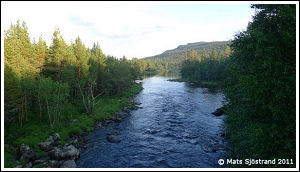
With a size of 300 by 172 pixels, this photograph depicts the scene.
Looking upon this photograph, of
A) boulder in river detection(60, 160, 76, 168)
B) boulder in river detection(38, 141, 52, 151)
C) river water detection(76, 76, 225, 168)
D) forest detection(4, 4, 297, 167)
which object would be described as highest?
forest detection(4, 4, 297, 167)

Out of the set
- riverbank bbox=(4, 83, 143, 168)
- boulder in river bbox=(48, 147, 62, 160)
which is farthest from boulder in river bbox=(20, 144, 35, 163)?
boulder in river bbox=(48, 147, 62, 160)

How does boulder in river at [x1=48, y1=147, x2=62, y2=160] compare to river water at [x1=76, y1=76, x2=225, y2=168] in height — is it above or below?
above

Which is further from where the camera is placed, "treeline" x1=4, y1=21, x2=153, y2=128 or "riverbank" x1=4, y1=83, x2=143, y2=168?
"treeline" x1=4, y1=21, x2=153, y2=128

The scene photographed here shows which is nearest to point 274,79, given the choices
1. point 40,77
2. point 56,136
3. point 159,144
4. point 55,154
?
point 159,144

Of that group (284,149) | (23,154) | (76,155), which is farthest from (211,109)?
(23,154)

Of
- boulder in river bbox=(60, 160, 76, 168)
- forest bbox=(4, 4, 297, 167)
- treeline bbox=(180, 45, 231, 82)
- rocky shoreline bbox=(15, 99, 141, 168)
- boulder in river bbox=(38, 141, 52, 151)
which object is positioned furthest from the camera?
treeline bbox=(180, 45, 231, 82)

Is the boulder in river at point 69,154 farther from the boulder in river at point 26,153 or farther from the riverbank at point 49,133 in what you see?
the boulder in river at point 26,153

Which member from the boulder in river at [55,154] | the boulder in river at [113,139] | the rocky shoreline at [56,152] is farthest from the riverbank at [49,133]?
the boulder in river at [113,139]

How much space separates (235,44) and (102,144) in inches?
861

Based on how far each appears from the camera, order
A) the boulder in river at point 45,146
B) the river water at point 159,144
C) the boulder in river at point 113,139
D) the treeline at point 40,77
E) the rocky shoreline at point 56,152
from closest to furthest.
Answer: the rocky shoreline at point 56,152, the river water at point 159,144, the boulder in river at point 45,146, the treeline at point 40,77, the boulder in river at point 113,139

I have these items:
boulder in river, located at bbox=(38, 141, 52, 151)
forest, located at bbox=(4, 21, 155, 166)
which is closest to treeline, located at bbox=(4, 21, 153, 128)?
forest, located at bbox=(4, 21, 155, 166)

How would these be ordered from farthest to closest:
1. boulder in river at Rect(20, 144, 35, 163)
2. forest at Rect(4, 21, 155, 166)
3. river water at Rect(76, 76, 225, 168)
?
forest at Rect(4, 21, 155, 166) < river water at Rect(76, 76, 225, 168) < boulder in river at Rect(20, 144, 35, 163)

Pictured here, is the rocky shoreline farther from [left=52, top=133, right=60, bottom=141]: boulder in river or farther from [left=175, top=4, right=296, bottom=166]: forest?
[left=175, top=4, right=296, bottom=166]: forest

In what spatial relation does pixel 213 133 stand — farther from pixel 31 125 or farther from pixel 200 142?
pixel 31 125
